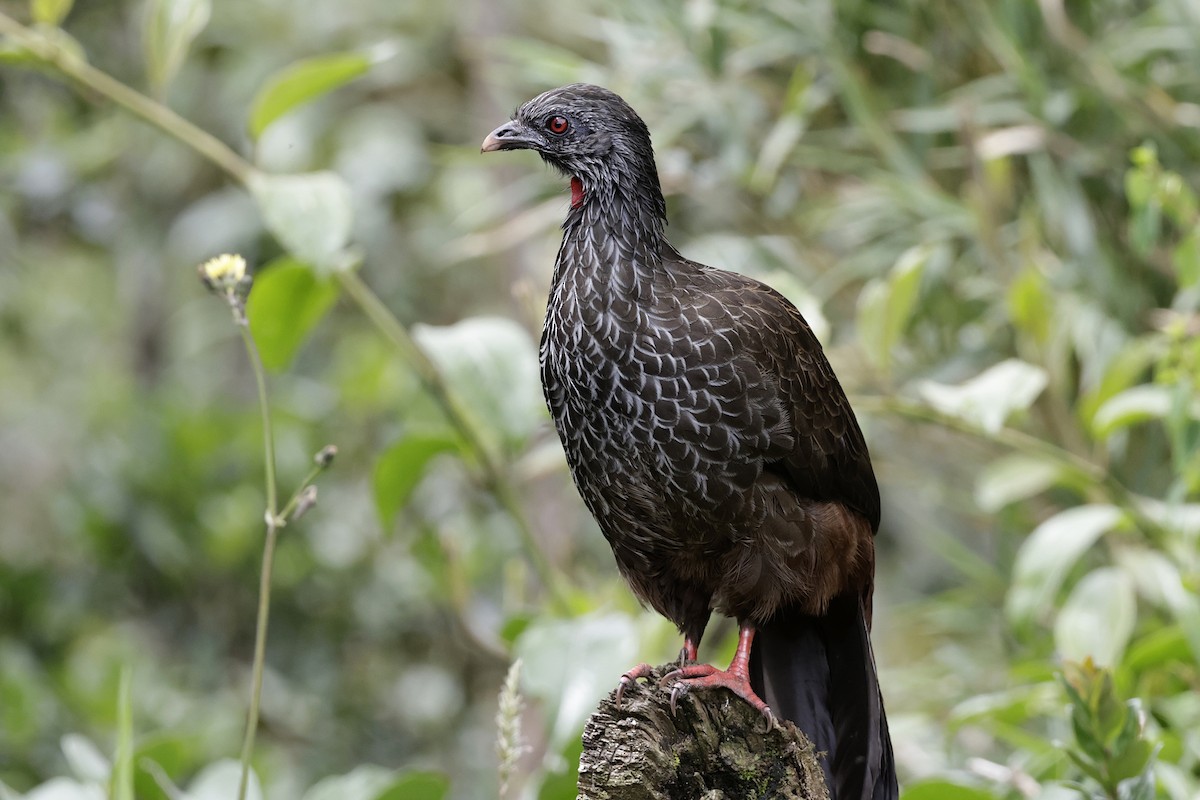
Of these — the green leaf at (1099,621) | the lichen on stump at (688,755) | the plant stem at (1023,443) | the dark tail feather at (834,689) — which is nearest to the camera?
the lichen on stump at (688,755)

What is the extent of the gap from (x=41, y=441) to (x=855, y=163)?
5762 mm

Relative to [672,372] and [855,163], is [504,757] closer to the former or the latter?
[672,372]

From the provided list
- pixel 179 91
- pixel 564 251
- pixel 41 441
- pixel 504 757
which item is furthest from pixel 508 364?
pixel 41 441

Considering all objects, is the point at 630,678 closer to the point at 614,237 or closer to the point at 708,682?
the point at 708,682

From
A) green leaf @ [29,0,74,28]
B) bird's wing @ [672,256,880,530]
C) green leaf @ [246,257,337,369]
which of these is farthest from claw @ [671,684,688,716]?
green leaf @ [29,0,74,28]

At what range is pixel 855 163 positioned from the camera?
4.70 metres

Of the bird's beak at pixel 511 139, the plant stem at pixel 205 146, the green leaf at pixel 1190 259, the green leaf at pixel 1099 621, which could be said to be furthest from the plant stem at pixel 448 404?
the green leaf at pixel 1190 259

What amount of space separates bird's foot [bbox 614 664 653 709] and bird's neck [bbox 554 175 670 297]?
77 cm

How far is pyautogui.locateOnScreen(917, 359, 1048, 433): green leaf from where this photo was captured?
10.4 feet

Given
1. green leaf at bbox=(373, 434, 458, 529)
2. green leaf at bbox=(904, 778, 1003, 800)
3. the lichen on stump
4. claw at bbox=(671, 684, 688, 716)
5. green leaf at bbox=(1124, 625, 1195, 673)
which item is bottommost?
Answer: the lichen on stump

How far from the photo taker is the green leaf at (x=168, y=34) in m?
3.21

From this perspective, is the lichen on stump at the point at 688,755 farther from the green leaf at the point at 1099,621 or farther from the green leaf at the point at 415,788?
the green leaf at the point at 1099,621

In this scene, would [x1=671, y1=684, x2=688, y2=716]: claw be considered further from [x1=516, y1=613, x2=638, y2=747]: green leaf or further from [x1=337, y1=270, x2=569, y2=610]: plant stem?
[x1=337, y1=270, x2=569, y2=610]: plant stem

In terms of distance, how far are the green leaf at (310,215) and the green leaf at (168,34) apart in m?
0.36
